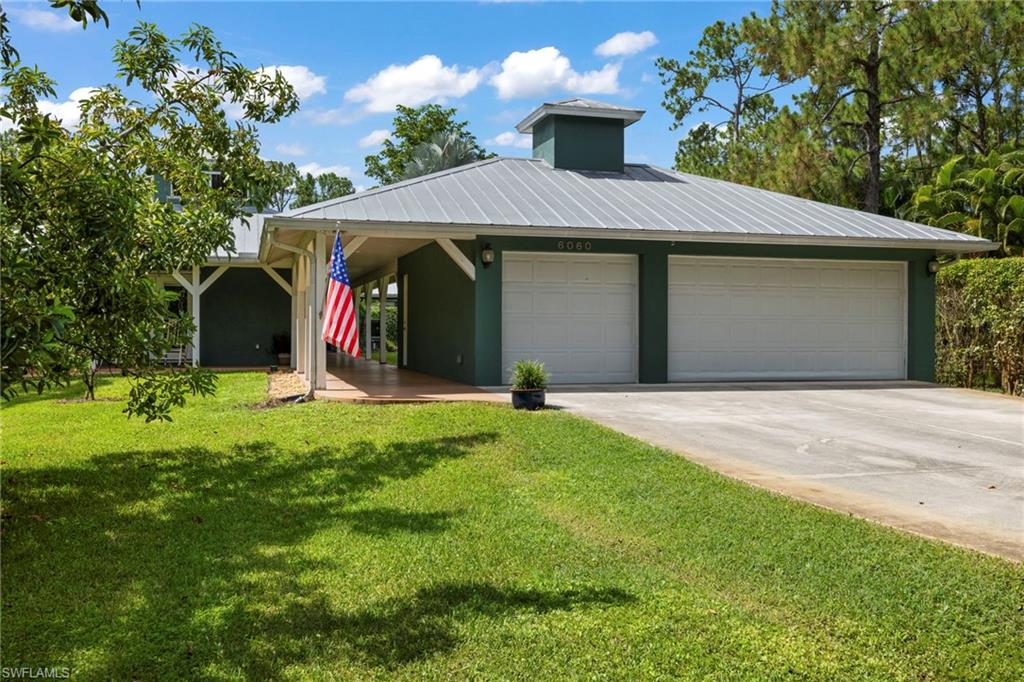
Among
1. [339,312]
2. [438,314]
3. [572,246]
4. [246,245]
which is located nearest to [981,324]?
[572,246]

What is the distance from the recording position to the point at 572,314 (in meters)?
13.3

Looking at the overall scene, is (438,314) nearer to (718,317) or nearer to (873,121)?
(718,317)

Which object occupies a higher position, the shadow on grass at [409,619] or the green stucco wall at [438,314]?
the green stucco wall at [438,314]

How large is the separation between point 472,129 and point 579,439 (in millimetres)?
31168

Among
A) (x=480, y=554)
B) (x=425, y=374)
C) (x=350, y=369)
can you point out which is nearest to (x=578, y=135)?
(x=425, y=374)

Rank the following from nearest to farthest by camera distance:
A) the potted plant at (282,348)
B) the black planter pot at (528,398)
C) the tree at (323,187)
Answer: the black planter pot at (528,398) → the potted plant at (282,348) → the tree at (323,187)

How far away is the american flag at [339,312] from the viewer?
10.7 metres

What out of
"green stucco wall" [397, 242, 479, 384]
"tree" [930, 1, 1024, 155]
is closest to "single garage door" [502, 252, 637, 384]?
"green stucco wall" [397, 242, 479, 384]

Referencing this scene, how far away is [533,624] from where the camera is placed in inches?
152

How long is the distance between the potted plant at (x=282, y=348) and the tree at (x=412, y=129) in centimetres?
1694

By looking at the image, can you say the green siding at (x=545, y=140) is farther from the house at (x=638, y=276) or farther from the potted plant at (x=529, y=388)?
the potted plant at (x=529, y=388)

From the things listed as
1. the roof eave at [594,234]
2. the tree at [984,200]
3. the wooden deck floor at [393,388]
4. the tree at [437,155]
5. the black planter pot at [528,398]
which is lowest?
the wooden deck floor at [393,388]

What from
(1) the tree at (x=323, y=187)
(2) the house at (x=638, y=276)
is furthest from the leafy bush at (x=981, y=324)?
(1) the tree at (x=323, y=187)

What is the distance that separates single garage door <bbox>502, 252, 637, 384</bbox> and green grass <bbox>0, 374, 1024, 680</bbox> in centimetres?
564
